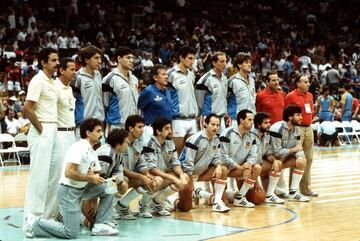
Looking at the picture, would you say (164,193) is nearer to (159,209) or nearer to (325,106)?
(159,209)

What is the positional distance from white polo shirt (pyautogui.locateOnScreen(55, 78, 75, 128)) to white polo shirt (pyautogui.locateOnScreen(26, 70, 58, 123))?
15 centimetres

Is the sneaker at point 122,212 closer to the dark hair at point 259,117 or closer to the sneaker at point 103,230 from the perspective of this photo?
the sneaker at point 103,230

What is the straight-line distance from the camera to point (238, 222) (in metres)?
8.96

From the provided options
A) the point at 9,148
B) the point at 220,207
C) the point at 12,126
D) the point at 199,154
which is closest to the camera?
the point at 220,207

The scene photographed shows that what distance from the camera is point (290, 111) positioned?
10906 millimetres

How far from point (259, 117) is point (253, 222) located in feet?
7.01

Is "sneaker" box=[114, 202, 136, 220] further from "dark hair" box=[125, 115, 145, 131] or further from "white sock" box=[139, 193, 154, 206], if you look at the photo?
"dark hair" box=[125, 115, 145, 131]

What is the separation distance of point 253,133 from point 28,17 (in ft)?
48.2

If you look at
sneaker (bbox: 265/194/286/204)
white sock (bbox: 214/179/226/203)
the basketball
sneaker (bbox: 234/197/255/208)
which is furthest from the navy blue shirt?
sneaker (bbox: 265/194/286/204)

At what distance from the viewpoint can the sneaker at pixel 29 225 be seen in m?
8.11

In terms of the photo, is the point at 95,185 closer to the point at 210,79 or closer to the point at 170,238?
the point at 170,238

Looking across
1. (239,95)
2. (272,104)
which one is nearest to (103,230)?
(239,95)

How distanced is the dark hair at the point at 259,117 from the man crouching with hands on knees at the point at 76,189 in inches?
125

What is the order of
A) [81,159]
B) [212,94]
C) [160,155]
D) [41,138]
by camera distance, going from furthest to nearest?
[212,94]
[160,155]
[41,138]
[81,159]
